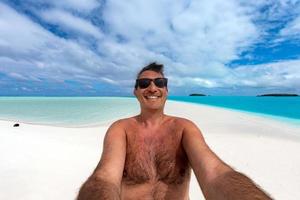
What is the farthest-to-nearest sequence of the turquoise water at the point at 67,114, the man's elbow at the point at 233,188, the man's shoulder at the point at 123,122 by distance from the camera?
1. the turquoise water at the point at 67,114
2. the man's shoulder at the point at 123,122
3. the man's elbow at the point at 233,188

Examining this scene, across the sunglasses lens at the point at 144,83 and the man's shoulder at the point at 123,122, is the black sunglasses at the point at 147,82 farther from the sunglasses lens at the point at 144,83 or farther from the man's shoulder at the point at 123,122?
the man's shoulder at the point at 123,122

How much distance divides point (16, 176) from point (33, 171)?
0.38 meters

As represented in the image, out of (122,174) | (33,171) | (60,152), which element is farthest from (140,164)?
(60,152)

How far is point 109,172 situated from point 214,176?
85 cm

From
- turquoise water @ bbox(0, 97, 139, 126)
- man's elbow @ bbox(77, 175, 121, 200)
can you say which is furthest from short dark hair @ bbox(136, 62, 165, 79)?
turquoise water @ bbox(0, 97, 139, 126)

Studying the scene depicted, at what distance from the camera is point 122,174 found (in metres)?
2.47

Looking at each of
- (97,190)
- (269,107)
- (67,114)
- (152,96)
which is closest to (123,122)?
(152,96)

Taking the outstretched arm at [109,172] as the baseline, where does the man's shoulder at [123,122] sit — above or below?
above

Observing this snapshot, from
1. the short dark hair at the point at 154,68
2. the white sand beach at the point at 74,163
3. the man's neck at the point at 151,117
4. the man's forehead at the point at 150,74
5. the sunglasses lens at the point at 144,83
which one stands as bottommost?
the white sand beach at the point at 74,163

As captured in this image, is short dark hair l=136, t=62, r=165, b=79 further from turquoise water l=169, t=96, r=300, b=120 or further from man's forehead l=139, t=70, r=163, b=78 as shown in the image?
turquoise water l=169, t=96, r=300, b=120

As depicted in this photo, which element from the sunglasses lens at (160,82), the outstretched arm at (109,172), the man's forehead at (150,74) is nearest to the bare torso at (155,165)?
the outstretched arm at (109,172)

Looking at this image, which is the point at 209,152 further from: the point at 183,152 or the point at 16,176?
the point at 16,176

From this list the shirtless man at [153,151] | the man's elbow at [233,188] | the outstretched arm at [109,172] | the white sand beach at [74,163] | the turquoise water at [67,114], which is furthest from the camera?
the turquoise water at [67,114]

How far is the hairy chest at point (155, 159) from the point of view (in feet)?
8.44
